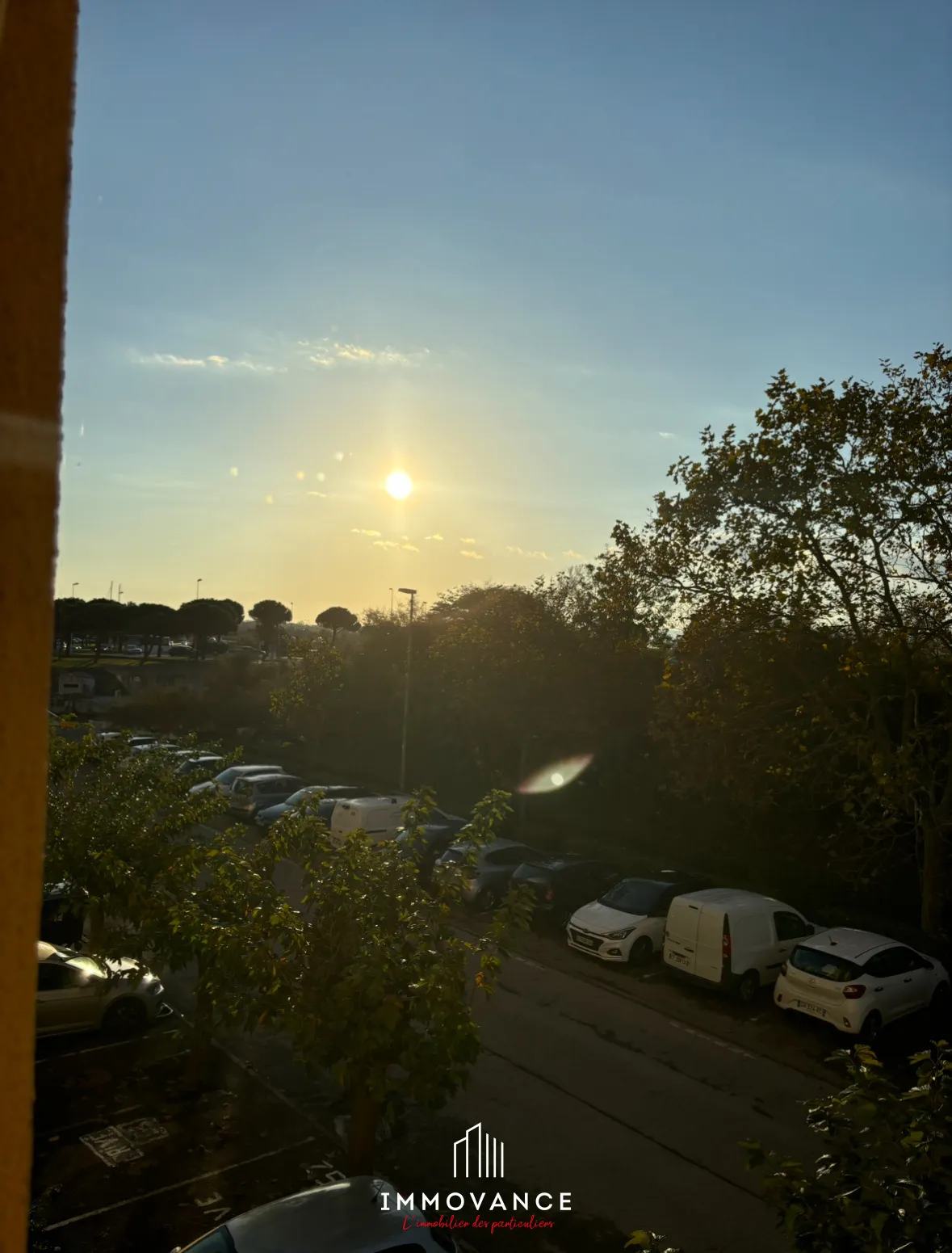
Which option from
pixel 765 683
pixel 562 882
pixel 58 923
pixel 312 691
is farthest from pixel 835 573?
pixel 312 691

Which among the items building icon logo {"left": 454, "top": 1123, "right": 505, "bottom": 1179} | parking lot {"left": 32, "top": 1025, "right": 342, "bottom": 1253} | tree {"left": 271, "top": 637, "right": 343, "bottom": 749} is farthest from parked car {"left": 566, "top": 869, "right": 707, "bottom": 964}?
tree {"left": 271, "top": 637, "right": 343, "bottom": 749}

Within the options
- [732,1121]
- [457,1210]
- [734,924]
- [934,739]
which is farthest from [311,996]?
[934,739]

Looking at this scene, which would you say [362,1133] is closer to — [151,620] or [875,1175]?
[875,1175]

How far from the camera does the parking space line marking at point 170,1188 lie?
8.33m

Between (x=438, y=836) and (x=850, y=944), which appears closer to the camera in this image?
(x=850, y=944)

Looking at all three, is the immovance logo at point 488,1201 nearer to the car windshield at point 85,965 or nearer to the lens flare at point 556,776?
the car windshield at point 85,965

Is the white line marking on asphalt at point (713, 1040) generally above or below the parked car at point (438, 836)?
below

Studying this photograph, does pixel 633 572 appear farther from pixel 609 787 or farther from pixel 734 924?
pixel 609 787

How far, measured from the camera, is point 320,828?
9.43 metres

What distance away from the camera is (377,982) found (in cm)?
709

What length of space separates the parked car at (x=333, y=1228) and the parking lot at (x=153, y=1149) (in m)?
1.86

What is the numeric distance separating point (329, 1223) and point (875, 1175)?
3.95 metres

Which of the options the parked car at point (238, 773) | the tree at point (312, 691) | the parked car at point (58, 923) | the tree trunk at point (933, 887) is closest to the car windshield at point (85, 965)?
the parked car at point (58, 923)

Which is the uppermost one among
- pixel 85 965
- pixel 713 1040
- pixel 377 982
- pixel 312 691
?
pixel 312 691
